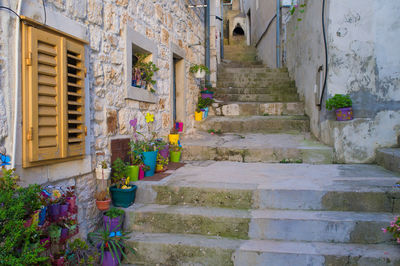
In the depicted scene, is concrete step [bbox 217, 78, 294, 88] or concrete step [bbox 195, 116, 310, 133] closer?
concrete step [bbox 195, 116, 310, 133]

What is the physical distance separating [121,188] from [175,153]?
66.4 inches

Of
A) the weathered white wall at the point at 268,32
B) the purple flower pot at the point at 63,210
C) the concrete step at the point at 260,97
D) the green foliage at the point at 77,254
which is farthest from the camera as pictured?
the weathered white wall at the point at 268,32

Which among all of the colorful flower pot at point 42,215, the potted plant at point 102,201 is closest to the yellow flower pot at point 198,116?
the potted plant at point 102,201

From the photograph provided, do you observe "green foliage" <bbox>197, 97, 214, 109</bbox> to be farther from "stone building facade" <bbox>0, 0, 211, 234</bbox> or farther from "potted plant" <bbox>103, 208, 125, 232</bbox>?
"potted plant" <bbox>103, 208, 125, 232</bbox>

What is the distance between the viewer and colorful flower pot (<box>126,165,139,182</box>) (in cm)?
350

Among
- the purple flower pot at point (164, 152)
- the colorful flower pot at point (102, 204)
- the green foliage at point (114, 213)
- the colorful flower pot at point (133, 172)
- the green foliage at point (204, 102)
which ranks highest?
the green foliage at point (204, 102)

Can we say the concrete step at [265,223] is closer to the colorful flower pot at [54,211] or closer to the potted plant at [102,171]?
the potted plant at [102,171]

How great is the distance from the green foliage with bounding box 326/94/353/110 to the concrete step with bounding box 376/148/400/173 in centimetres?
78

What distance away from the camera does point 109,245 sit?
105 inches

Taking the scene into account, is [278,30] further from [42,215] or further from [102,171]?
[42,215]

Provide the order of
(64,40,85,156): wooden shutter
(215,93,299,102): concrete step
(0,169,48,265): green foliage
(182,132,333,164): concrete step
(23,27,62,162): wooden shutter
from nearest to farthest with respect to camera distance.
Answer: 1. (0,169,48,265): green foliage
2. (23,27,62,162): wooden shutter
3. (64,40,85,156): wooden shutter
4. (182,132,333,164): concrete step
5. (215,93,299,102): concrete step

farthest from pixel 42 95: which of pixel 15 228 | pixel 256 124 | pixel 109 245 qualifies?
pixel 256 124

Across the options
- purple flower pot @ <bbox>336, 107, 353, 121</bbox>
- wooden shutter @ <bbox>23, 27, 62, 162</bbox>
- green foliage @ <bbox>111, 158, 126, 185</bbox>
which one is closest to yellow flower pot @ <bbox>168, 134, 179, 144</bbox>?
green foliage @ <bbox>111, 158, 126, 185</bbox>

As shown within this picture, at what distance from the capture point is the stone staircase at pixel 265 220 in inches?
102
